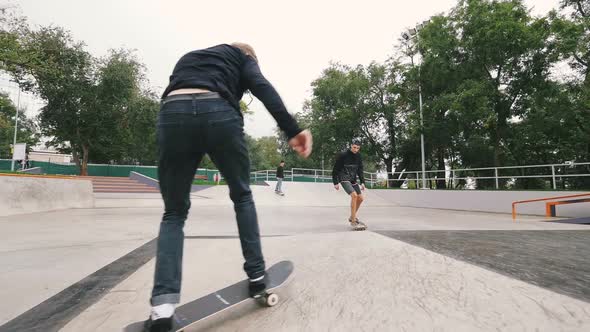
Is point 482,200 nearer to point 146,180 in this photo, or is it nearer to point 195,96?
point 195,96

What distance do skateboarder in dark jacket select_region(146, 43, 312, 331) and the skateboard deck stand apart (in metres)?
0.07

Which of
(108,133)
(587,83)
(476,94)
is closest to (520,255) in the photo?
(476,94)

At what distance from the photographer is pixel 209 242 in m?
3.42

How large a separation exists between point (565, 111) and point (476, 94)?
534 centimetres

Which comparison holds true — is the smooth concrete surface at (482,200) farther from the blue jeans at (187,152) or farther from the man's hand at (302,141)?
the blue jeans at (187,152)

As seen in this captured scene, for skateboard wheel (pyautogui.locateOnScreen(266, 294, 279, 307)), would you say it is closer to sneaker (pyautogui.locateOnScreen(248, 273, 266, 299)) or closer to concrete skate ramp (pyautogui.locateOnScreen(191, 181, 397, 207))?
sneaker (pyautogui.locateOnScreen(248, 273, 266, 299))

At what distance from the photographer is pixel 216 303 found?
1.43 m

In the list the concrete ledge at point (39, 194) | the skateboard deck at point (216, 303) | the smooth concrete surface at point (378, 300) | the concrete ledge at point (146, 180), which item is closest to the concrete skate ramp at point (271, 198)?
the concrete ledge at point (39, 194)

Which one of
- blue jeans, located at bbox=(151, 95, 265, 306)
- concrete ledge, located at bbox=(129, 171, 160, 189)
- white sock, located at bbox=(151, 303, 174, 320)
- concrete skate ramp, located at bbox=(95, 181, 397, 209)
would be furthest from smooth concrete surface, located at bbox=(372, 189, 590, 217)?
concrete ledge, located at bbox=(129, 171, 160, 189)

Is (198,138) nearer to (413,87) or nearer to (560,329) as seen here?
(560,329)

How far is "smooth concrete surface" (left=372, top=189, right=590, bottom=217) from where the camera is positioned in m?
9.23

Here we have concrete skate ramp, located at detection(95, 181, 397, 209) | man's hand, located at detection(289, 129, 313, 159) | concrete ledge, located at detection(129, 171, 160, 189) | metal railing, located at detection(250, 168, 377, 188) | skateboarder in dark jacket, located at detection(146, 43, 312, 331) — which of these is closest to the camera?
skateboarder in dark jacket, located at detection(146, 43, 312, 331)

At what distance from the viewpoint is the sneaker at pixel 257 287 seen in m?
1.50

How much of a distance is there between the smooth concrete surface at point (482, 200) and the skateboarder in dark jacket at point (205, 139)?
11.1 metres
